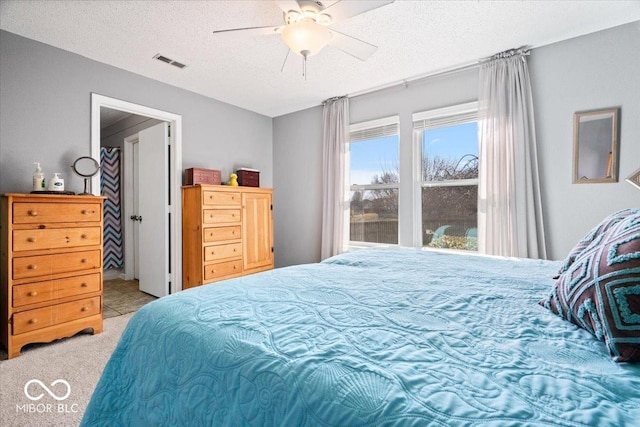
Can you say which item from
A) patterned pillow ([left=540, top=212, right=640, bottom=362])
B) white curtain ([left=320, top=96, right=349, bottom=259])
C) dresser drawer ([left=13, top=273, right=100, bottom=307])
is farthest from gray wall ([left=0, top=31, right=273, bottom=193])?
patterned pillow ([left=540, top=212, right=640, bottom=362])

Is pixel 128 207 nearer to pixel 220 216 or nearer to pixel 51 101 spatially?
pixel 220 216

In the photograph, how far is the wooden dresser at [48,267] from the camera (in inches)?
85.7

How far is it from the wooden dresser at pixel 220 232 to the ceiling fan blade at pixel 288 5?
2115 millimetres

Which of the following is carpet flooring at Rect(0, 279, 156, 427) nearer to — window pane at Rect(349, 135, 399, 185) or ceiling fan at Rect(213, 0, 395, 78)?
ceiling fan at Rect(213, 0, 395, 78)

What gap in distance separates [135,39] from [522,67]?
345 cm

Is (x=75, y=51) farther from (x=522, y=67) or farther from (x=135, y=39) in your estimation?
(x=522, y=67)

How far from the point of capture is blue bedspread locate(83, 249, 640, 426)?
533mm

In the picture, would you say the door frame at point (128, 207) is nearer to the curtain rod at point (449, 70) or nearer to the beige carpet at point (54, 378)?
the beige carpet at point (54, 378)

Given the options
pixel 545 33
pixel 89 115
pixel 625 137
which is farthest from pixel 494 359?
pixel 89 115

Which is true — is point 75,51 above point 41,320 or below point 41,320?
above

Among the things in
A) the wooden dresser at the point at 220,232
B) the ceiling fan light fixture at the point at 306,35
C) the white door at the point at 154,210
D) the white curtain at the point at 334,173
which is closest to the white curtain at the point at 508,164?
the white curtain at the point at 334,173

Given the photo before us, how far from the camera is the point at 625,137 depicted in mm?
2355

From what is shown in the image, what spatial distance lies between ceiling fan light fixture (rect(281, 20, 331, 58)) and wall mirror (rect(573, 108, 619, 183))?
2.27 metres

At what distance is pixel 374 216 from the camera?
3.88 metres
